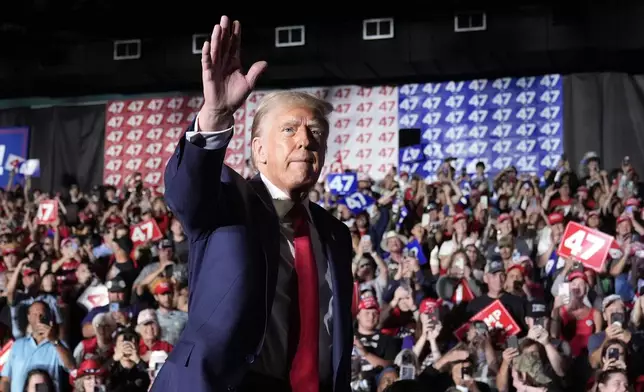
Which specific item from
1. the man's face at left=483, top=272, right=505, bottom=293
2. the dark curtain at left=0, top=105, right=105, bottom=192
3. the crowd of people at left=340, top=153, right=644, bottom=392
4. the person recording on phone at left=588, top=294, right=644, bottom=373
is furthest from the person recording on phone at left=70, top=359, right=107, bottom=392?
the dark curtain at left=0, top=105, right=105, bottom=192

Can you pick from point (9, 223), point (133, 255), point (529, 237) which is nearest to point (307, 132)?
point (529, 237)

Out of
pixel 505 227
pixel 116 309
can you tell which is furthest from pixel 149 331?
pixel 505 227

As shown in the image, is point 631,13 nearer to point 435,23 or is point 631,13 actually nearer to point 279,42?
point 435,23

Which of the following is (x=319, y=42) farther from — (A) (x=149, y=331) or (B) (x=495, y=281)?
(A) (x=149, y=331)

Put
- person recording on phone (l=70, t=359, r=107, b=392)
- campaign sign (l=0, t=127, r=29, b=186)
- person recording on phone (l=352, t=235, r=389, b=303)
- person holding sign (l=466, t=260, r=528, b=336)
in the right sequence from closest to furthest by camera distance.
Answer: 1. person recording on phone (l=70, t=359, r=107, b=392)
2. person holding sign (l=466, t=260, r=528, b=336)
3. person recording on phone (l=352, t=235, r=389, b=303)
4. campaign sign (l=0, t=127, r=29, b=186)

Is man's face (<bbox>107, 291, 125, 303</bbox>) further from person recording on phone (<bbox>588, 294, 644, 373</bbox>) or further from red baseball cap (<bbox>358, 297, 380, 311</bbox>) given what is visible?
person recording on phone (<bbox>588, 294, 644, 373</bbox>)

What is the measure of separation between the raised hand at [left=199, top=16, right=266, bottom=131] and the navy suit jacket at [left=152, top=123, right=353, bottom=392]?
72 mm

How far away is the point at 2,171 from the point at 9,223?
432cm

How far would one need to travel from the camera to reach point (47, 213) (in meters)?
11.9

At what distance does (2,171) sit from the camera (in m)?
17.4

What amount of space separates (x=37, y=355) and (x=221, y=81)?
588cm

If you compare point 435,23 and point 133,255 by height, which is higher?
point 435,23

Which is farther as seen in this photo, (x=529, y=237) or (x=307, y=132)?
(x=529, y=237)

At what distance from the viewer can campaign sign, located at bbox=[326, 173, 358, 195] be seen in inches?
514
